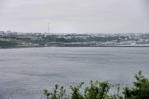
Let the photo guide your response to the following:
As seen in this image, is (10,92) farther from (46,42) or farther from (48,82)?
(46,42)

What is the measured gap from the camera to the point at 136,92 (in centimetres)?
175

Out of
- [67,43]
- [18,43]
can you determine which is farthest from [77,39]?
[18,43]

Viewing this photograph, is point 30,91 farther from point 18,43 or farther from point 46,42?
point 46,42

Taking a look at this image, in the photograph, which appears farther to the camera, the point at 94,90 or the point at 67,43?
the point at 67,43

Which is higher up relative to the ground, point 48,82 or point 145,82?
point 145,82

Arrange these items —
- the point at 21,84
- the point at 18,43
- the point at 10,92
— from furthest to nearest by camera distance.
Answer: the point at 18,43
the point at 21,84
the point at 10,92

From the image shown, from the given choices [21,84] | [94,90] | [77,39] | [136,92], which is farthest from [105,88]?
[77,39]

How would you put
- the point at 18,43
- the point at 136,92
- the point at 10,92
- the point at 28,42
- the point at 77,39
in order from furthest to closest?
the point at 77,39 < the point at 28,42 < the point at 18,43 < the point at 10,92 < the point at 136,92

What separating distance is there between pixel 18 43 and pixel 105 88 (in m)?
23.7

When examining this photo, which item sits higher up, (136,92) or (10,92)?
(136,92)

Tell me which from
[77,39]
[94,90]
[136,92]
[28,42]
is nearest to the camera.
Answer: [94,90]

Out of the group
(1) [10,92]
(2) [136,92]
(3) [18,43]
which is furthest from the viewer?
(3) [18,43]

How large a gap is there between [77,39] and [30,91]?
26.5 meters

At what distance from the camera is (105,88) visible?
1.68 m
